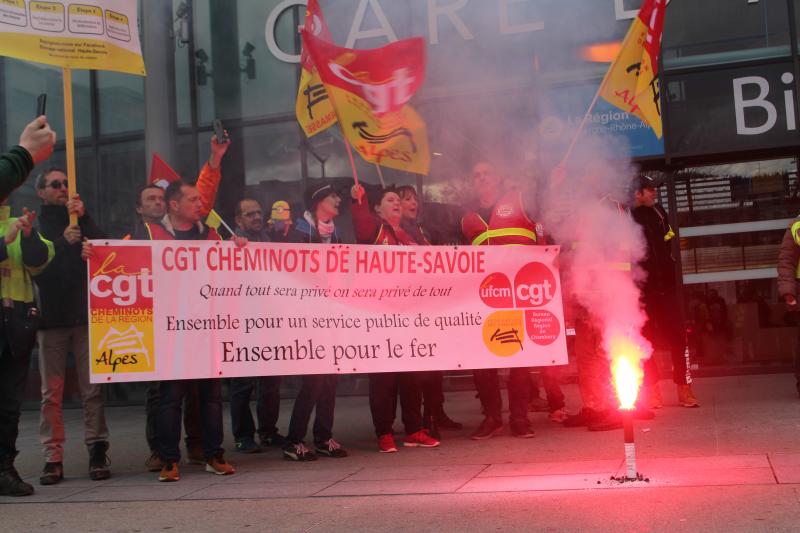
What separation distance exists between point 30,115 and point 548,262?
7.28m

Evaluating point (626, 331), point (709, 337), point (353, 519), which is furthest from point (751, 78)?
point (353, 519)

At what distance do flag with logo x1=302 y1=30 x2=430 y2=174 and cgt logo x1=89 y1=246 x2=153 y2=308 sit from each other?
1537 mm

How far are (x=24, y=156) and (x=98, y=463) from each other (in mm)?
3479

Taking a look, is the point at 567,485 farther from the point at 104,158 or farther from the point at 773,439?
the point at 104,158

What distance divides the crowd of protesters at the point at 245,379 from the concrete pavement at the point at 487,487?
177mm

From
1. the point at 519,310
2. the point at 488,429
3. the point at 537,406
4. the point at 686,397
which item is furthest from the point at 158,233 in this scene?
the point at 686,397

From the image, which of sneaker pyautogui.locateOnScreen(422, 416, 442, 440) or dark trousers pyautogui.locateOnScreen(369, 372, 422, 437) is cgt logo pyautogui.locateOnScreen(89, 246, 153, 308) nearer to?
dark trousers pyautogui.locateOnScreen(369, 372, 422, 437)

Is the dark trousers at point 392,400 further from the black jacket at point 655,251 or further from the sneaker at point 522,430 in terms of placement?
the black jacket at point 655,251

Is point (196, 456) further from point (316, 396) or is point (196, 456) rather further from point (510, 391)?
point (510, 391)

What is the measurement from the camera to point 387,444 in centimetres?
590

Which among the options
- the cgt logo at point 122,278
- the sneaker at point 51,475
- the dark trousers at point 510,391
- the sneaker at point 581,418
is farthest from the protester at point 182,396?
the sneaker at point 581,418

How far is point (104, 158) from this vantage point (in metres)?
10.1

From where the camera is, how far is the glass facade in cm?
805

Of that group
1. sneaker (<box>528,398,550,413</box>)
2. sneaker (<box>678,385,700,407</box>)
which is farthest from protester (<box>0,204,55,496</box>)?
sneaker (<box>678,385,700,407</box>)
